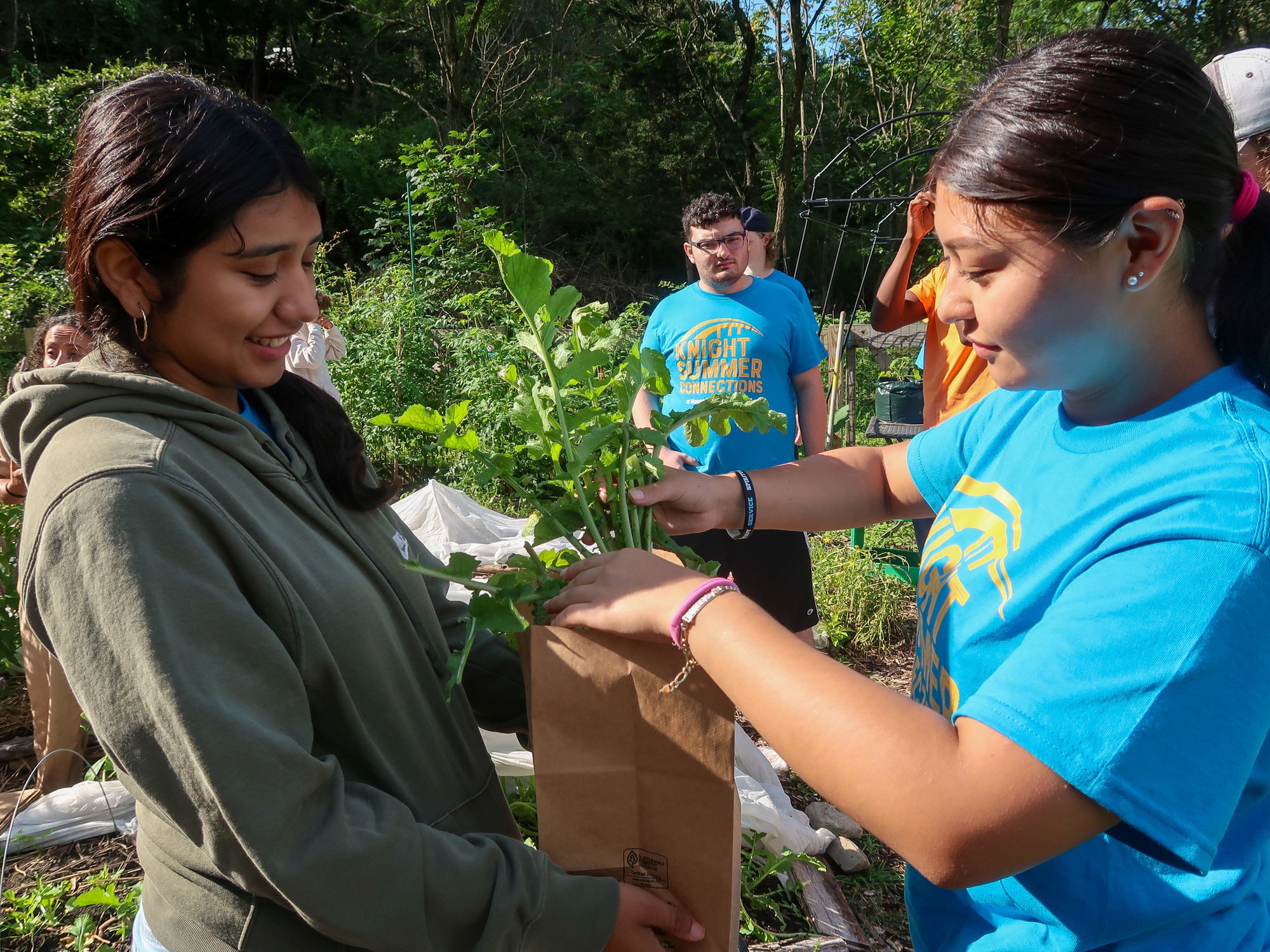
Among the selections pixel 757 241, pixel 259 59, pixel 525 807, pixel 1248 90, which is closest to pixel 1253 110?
pixel 1248 90

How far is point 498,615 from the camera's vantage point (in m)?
1.20

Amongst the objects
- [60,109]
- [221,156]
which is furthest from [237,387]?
[60,109]

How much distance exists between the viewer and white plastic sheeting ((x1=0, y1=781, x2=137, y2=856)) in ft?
9.45

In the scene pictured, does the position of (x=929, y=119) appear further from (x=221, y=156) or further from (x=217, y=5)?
(x=221, y=156)

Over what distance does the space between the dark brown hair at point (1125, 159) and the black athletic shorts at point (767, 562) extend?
2.88m

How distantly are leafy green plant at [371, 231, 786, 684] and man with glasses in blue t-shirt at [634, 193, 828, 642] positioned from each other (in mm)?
2285

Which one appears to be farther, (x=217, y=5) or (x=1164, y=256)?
(x=217, y=5)

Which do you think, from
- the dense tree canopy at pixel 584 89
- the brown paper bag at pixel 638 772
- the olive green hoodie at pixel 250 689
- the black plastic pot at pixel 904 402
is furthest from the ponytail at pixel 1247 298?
the dense tree canopy at pixel 584 89

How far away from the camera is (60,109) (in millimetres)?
11281

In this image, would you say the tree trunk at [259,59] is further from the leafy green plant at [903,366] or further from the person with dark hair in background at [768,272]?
the person with dark hair in background at [768,272]

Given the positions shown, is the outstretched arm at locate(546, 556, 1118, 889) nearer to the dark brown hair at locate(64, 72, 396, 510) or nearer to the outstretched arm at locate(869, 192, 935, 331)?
the dark brown hair at locate(64, 72, 396, 510)

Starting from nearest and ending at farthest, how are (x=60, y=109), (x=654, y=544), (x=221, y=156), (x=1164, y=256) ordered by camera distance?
(x=1164, y=256) < (x=221, y=156) < (x=654, y=544) < (x=60, y=109)

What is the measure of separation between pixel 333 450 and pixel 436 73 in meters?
19.6

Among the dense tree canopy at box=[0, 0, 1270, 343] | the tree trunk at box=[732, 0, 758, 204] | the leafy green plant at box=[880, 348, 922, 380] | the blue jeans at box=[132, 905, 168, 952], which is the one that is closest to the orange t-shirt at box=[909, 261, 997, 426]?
the blue jeans at box=[132, 905, 168, 952]
